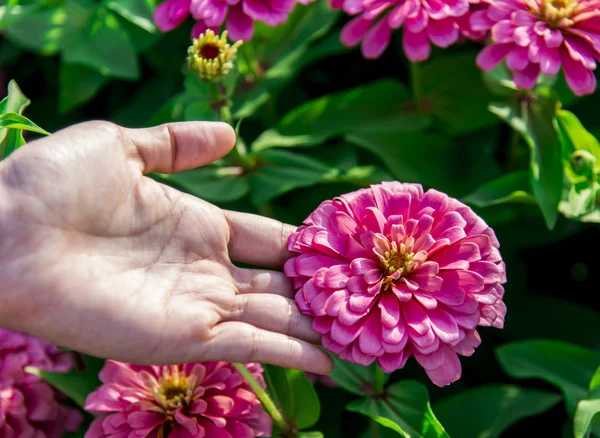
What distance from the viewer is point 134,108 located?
4.86 ft

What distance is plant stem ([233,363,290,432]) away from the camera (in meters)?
0.92

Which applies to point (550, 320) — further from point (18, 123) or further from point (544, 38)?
point (18, 123)

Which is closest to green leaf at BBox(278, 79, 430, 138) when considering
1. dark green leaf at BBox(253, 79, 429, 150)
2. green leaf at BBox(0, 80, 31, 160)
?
dark green leaf at BBox(253, 79, 429, 150)

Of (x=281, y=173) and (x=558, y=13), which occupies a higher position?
(x=558, y=13)

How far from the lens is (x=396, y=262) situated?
2.93 ft

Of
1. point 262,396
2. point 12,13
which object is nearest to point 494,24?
point 262,396

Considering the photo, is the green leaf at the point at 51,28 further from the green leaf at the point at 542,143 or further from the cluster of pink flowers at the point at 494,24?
the green leaf at the point at 542,143

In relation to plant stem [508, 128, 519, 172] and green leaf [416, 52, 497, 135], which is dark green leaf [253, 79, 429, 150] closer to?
green leaf [416, 52, 497, 135]

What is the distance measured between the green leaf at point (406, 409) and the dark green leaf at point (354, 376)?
0.08ft

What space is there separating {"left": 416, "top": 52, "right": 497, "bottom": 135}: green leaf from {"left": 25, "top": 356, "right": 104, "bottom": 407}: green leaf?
2.53ft

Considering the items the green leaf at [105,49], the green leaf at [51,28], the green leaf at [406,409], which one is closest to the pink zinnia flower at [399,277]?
the green leaf at [406,409]

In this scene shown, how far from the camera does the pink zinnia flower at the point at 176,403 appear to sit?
89 centimetres

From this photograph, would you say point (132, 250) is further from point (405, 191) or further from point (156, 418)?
point (405, 191)

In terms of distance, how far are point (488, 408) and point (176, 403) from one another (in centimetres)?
51
